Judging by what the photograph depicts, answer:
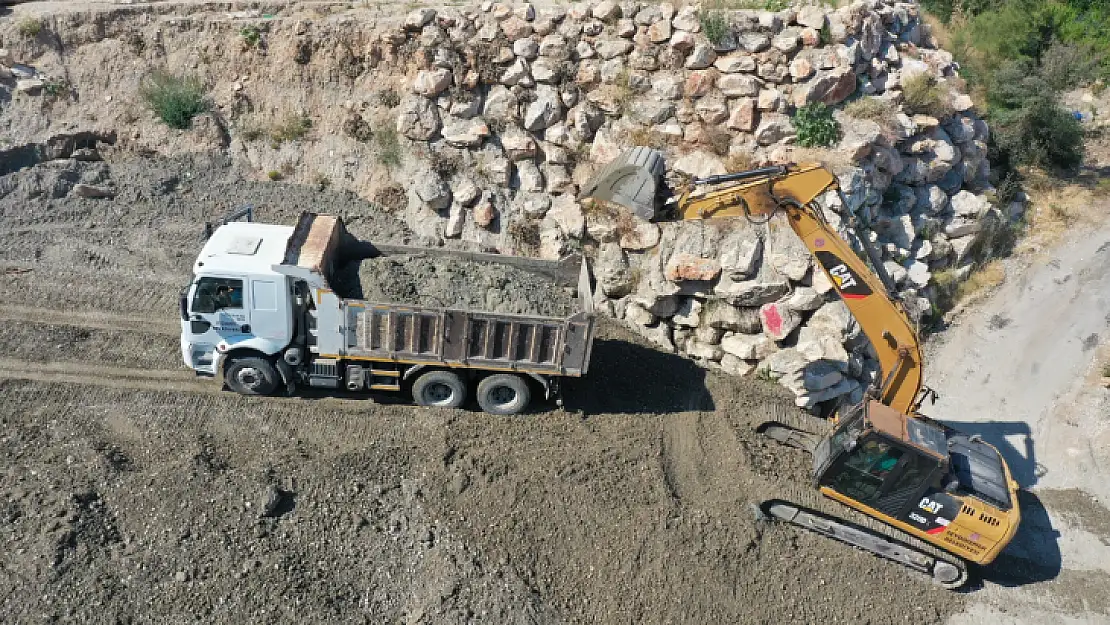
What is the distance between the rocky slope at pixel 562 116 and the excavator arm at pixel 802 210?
2917 millimetres

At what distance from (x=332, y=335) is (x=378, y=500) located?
96.7 inches

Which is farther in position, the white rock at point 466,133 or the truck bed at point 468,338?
the white rock at point 466,133

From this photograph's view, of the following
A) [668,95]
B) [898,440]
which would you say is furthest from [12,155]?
[898,440]

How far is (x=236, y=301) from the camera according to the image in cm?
1062

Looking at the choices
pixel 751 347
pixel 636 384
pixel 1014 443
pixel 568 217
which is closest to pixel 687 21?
pixel 568 217

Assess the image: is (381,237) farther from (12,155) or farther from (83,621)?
(83,621)

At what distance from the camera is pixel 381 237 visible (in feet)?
51.0

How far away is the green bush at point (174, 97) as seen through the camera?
1686cm

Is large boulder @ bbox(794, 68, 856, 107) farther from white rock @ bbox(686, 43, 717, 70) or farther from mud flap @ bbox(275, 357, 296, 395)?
mud flap @ bbox(275, 357, 296, 395)

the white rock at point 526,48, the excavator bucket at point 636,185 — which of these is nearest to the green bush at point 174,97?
the white rock at point 526,48

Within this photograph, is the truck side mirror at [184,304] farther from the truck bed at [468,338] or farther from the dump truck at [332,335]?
the truck bed at [468,338]

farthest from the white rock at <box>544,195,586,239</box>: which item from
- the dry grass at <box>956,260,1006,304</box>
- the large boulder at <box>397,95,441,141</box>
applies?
the dry grass at <box>956,260,1006,304</box>

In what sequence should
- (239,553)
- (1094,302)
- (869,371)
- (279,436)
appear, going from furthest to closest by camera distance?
(1094,302), (869,371), (279,436), (239,553)

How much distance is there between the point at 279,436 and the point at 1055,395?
1389 cm
